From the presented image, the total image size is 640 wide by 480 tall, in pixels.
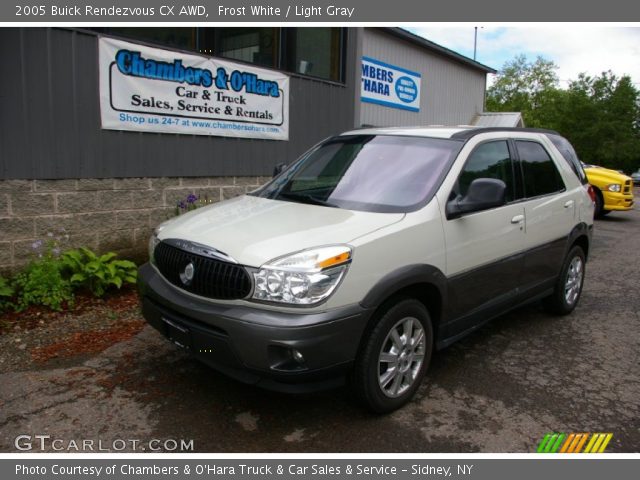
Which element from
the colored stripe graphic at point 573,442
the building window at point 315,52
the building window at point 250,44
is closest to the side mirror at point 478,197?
the colored stripe graphic at point 573,442

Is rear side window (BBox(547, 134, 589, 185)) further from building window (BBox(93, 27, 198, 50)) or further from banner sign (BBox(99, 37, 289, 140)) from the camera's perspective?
building window (BBox(93, 27, 198, 50))

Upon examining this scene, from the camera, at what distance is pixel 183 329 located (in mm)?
3223

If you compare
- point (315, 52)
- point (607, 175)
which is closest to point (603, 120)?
point (607, 175)

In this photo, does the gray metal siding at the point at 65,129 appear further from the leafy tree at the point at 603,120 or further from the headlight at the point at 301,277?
the leafy tree at the point at 603,120

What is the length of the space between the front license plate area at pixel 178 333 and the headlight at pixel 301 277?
554 mm

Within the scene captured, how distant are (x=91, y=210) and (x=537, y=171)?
464cm

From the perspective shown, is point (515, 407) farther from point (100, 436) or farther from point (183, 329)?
point (100, 436)

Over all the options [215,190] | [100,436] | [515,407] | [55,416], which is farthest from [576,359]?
[215,190]

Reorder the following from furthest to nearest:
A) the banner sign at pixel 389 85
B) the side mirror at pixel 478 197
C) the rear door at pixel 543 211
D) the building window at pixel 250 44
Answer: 1. the banner sign at pixel 389 85
2. the building window at pixel 250 44
3. the rear door at pixel 543 211
4. the side mirror at pixel 478 197

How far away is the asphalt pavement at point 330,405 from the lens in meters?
3.12

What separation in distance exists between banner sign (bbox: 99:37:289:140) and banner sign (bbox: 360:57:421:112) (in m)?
4.20

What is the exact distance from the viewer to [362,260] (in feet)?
10.1

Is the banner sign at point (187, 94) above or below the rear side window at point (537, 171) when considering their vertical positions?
above

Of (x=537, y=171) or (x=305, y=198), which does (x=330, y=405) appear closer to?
(x=305, y=198)
